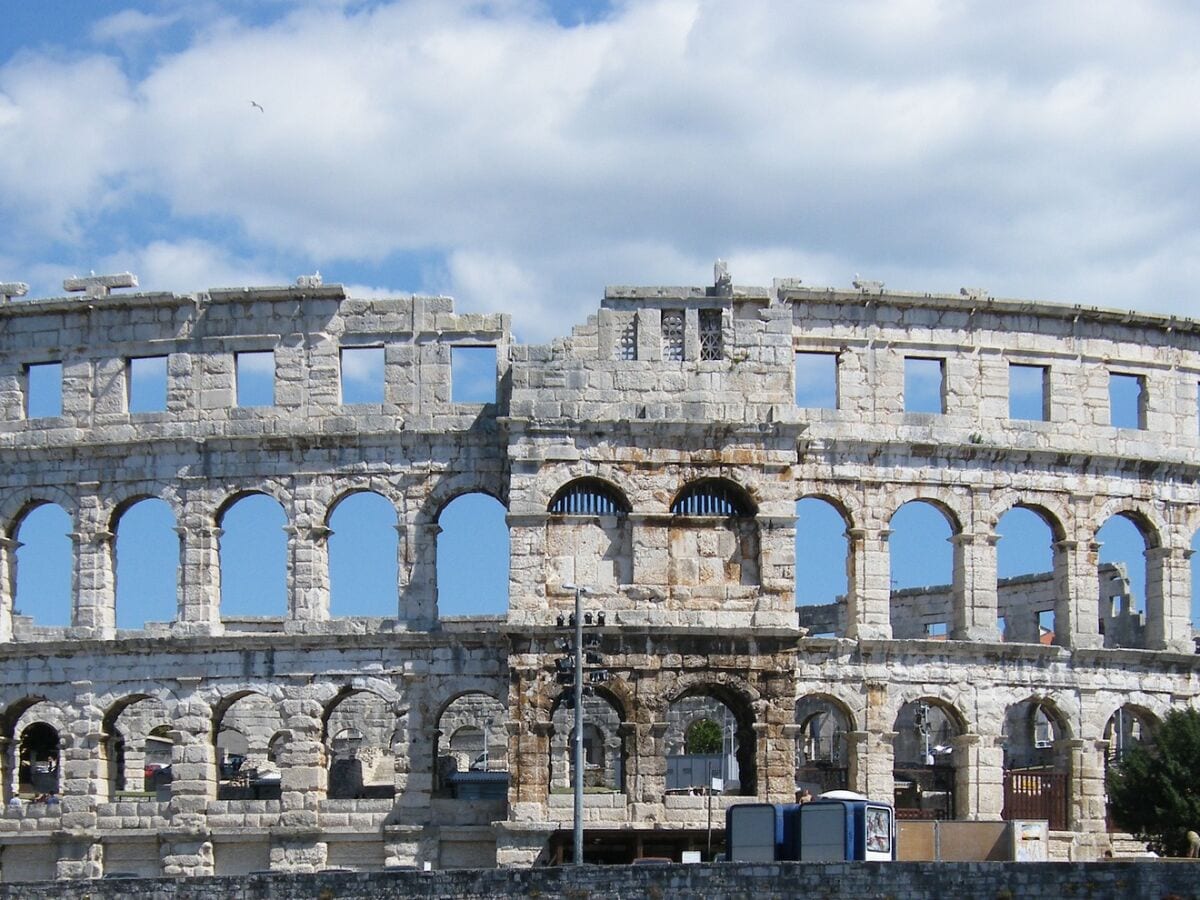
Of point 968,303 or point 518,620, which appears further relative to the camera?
point 968,303

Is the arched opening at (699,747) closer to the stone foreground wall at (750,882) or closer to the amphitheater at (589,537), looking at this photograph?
the amphitheater at (589,537)

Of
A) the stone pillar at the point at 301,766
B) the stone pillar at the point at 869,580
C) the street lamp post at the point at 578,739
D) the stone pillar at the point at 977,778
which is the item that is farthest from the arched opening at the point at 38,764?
the stone pillar at the point at 977,778

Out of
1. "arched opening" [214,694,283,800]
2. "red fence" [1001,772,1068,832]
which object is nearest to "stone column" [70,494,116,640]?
"arched opening" [214,694,283,800]

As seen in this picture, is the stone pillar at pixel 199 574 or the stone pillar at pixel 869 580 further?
the stone pillar at pixel 869 580

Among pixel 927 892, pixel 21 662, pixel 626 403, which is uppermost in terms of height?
pixel 626 403

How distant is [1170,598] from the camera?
4772 cm

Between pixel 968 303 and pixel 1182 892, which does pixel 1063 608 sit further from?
pixel 1182 892

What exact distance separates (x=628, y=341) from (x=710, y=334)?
1716mm

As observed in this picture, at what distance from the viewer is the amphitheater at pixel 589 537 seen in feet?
141

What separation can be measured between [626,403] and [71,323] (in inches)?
504

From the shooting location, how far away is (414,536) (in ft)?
147

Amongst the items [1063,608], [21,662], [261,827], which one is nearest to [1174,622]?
[1063,608]

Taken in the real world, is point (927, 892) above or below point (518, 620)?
below

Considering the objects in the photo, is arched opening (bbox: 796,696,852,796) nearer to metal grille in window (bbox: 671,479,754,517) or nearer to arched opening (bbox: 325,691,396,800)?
metal grille in window (bbox: 671,479,754,517)
